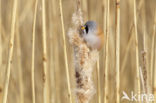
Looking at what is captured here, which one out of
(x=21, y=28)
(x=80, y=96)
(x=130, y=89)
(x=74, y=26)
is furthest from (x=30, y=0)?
(x=130, y=89)

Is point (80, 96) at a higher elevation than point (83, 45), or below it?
below

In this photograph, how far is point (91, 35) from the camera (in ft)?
3.04

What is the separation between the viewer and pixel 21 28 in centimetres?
201

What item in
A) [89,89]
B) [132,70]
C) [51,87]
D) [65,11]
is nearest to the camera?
[89,89]

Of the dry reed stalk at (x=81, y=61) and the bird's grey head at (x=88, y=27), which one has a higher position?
the bird's grey head at (x=88, y=27)

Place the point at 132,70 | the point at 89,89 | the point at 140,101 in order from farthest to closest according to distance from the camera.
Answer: the point at 132,70
the point at 140,101
the point at 89,89

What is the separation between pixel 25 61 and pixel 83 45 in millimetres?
1321

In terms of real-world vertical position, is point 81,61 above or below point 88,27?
below

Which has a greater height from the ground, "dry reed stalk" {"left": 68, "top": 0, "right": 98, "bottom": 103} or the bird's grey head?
the bird's grey head

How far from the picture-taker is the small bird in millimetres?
900

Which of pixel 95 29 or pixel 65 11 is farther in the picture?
pixel 65 11

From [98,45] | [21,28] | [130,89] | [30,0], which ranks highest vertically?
[30,0]

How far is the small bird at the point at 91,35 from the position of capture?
90cm

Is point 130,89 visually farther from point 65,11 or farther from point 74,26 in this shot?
point 74,26
